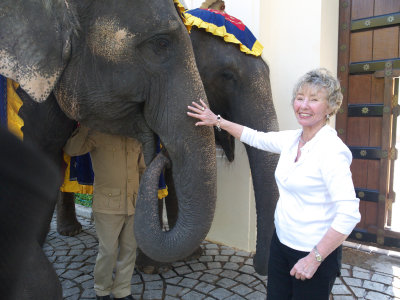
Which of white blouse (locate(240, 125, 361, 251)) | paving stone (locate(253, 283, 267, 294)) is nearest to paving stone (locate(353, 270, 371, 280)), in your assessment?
paving stone (locate(253, 283, 267, 294))

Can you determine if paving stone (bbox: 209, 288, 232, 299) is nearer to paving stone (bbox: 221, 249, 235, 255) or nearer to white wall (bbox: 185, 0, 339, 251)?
paving stone (bbox: 221, 249, 235, 255)

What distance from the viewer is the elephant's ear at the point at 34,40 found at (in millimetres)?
1629

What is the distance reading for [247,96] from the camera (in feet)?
8.88

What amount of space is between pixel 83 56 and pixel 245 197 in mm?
2419

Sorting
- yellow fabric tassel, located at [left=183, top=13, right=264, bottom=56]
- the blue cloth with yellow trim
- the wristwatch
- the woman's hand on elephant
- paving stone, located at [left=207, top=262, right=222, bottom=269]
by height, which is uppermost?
yellow fabric tassel, located at [left=183, top=13, right=264, bottom=56]

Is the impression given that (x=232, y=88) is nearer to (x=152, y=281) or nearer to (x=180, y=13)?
(x=180, y=13)

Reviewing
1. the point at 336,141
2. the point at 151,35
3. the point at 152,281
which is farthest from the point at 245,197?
the point at 151,35

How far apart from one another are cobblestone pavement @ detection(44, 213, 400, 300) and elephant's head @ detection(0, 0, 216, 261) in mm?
1426

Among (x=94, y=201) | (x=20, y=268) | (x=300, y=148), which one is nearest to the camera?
(x=20, y=268)

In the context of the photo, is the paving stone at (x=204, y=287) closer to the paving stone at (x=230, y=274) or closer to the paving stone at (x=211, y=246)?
the paving stone at (x=230, y=274)

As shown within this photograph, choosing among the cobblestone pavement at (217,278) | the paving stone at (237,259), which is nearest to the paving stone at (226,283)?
the cobblestone pavement at (217,278)

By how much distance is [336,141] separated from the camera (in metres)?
1.70

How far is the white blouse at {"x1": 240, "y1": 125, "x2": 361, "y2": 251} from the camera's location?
62.3 inches

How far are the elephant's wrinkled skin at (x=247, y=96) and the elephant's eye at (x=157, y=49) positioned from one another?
1031mm
